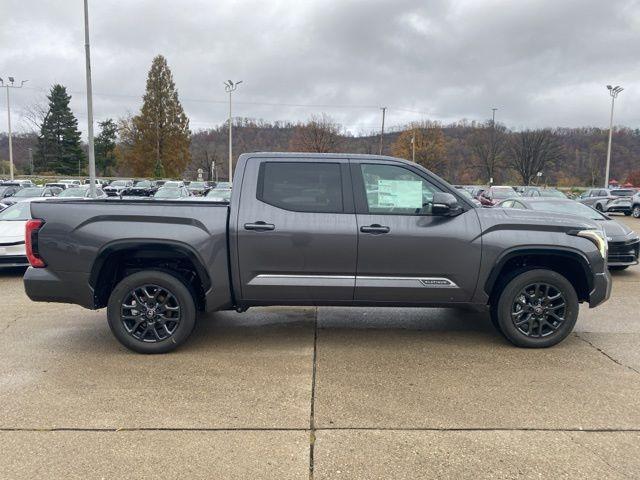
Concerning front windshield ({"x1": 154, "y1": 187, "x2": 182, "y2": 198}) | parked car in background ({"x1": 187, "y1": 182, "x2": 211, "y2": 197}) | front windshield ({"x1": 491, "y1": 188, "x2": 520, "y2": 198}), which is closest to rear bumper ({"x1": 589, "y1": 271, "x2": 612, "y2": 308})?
front windshield ({"x1": 491, "y1": 188, "x2": 520, "y2": 198})

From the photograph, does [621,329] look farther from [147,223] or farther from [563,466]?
[147,223]

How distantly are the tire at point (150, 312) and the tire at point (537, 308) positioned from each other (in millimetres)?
3125

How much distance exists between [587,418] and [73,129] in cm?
8564

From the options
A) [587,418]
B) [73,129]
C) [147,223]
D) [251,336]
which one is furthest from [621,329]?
[73,129]

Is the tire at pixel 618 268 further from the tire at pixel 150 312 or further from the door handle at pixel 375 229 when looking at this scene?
the tire at pixel 150 312

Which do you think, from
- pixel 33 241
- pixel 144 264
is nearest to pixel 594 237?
pixel 144 264

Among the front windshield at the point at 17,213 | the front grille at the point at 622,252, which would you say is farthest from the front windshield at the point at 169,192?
the front grille at the point at 622,252

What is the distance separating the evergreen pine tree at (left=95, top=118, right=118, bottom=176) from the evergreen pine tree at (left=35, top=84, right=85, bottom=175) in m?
3.86

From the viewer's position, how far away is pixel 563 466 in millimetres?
3037

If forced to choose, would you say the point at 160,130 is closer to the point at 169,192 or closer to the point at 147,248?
the point at 169,192

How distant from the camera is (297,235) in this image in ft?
15.8

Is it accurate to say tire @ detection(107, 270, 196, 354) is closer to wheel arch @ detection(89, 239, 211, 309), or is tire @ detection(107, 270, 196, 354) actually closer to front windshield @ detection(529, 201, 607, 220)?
wheel arch @ detection(89, 239, 211, 309)

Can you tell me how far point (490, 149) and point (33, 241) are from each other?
260 ft

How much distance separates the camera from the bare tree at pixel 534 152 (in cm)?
7412
